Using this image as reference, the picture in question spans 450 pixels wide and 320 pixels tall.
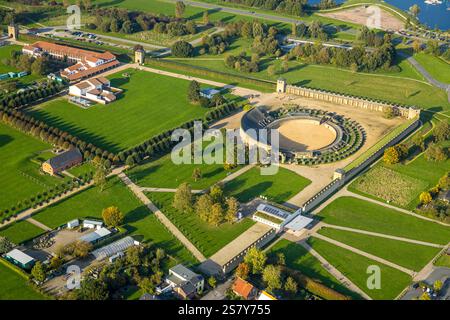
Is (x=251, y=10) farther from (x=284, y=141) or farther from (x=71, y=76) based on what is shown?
(x=284, y=141)

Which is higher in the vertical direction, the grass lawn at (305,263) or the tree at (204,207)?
the tree at (204,207)

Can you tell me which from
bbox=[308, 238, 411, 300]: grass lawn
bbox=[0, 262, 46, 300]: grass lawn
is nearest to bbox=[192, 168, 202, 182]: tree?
bbox=[308, 238, 411, 300]: grass lawn

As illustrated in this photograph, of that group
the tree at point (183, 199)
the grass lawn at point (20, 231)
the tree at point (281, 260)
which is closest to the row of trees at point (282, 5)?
the tree at point (183, 199)

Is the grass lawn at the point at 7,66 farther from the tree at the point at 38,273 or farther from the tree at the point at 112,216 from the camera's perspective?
the tree at the point at 38,273

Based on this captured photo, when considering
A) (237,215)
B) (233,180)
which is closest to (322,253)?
(237,215)

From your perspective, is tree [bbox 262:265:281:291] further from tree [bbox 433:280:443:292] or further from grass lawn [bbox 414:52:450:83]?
grass lawn [bbox 414:52:450:83]

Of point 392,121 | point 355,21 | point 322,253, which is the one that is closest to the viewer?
point 322,253
